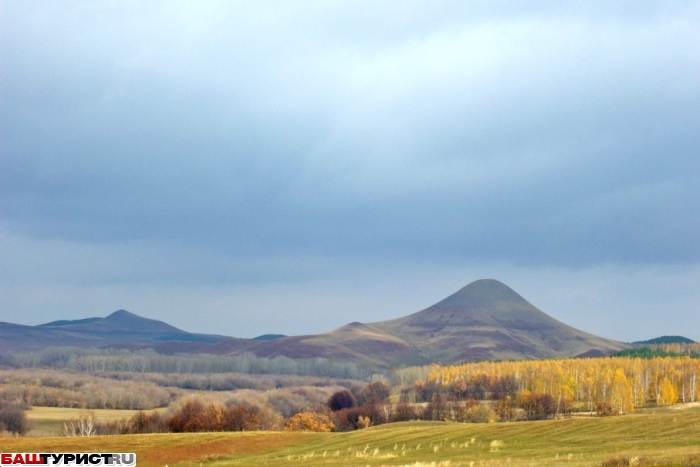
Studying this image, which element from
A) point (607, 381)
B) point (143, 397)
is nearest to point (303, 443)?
point (607, 381)

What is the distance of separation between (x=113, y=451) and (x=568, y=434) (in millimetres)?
37022

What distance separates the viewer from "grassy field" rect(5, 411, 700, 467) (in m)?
45.5

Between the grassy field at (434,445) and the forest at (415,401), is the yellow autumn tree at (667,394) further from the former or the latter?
the grassy field at (434,445)

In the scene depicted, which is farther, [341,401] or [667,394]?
[341,401]

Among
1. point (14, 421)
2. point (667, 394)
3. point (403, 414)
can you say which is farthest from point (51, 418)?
point (667, 394)

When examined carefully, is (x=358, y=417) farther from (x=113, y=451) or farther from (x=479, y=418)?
(x=113, y=451)

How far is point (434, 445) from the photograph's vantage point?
5869 centimetres

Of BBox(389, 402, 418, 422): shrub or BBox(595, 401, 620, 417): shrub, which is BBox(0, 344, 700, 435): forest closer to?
BBox(389, 402, 418, 422): shrub

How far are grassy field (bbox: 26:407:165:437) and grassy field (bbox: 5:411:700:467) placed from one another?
6980cm

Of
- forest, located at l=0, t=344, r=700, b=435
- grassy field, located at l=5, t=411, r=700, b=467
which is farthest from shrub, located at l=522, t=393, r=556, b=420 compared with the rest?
grassy field, located at l=5, t=411, r=700, b=467

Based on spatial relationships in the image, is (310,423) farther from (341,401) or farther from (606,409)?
(606,409)

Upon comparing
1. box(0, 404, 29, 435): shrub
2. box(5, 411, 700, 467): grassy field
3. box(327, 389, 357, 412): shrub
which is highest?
box(5, 411, 700, 467): grassy field

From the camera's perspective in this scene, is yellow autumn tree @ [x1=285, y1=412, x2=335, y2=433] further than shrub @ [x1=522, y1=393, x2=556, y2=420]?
No

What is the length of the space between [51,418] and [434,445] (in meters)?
115
